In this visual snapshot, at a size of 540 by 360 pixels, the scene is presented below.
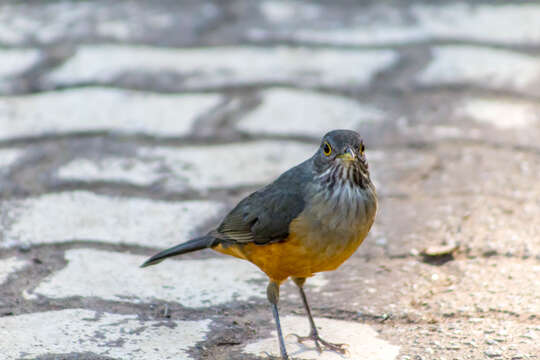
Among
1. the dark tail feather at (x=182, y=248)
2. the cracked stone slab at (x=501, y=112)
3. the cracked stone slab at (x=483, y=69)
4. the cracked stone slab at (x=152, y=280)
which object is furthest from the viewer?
the cracked stone slab at (x=483, y=69)

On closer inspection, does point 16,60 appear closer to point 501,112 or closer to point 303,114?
point 303,114

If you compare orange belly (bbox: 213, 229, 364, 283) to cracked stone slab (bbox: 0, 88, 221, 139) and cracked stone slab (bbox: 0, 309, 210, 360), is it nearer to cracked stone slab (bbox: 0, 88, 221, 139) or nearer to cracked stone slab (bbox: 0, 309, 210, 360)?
cracked stone slab (bbox: 0, 309, 210, 360)

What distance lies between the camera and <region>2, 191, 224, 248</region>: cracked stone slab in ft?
14.3

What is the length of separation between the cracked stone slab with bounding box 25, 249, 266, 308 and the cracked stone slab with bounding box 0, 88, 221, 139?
1.58 metres

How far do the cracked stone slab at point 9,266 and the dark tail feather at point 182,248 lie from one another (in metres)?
0.63

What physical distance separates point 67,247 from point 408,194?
2043 mm

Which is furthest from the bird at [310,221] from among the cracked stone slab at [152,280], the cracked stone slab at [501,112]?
the cracked stone slab at [501,112]

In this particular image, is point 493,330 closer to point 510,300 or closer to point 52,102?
point 510,300

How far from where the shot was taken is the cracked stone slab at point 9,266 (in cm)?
389

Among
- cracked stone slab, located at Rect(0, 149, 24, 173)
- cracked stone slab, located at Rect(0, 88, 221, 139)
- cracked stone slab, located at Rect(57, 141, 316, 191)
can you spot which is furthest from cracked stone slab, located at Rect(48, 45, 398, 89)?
cracked stone slab, located at Rect(0, 149, 24, 173)

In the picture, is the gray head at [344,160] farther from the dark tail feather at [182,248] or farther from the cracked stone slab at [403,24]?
the cracked stone slab at [403,24]

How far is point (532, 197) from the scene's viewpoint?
4660 mm

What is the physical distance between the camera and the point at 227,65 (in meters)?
6.48

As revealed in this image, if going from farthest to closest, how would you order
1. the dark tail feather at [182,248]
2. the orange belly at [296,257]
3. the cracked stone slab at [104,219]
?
1. the cracked stone slab at [104,219]
2. the dark tail feather at [182,248]
3. the orange belly at [296,257]
